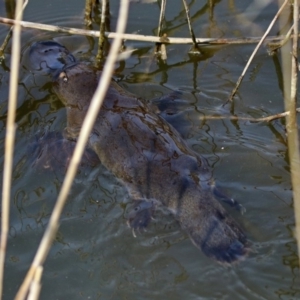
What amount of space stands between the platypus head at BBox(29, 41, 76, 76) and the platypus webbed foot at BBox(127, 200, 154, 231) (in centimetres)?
183

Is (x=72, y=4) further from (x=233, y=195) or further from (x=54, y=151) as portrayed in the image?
(x=233, y=195)

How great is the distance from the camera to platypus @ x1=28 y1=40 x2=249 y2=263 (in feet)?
11.1

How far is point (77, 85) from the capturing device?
457 centimetres

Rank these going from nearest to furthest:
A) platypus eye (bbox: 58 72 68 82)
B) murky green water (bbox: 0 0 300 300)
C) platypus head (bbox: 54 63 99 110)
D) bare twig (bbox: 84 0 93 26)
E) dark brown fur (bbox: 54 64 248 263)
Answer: murky green water (bbox: 0 0 300 300) < dark brown fur (bbox: 54 64 248 263) < platypus head (bbox: 54 63 99 110) < platypus eye (bbox: 58 72 68 82) < bare twig (bbox: 84 0 93 26)

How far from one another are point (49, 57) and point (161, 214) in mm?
2204

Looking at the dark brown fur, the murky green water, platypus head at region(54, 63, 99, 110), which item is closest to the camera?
the murky green water

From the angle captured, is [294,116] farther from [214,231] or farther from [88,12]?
[88,12]

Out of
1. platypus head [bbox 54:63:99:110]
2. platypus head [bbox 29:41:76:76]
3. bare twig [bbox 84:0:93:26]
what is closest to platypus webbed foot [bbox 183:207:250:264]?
platypus head [bbox 54:63:99:110]

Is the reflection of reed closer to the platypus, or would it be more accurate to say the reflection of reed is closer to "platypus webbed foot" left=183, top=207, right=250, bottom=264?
"platypus webbed foot" left=183, top=207, right=250, bottom=264

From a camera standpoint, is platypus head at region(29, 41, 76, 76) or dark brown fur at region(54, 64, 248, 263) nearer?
dark brown fur at region(54, 64, 248, 263)

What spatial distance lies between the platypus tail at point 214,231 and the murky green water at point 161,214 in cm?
6

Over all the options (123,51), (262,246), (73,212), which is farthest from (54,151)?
(262,246)

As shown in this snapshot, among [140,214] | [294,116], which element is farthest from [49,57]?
[294,116]

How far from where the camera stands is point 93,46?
5406 millimetres
